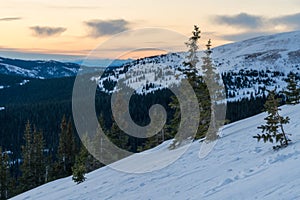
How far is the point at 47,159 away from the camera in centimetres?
5419

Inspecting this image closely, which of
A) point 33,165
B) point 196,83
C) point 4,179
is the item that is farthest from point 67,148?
point 196,83

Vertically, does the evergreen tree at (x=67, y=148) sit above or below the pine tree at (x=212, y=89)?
below

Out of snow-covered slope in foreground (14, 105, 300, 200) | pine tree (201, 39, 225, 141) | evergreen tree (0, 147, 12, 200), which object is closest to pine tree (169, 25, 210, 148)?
pine tree (201, 39, 225, 141)

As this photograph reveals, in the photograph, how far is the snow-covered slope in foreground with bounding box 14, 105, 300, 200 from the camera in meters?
8.58

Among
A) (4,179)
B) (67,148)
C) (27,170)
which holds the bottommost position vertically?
(4,179)

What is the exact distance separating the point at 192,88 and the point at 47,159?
3831cm

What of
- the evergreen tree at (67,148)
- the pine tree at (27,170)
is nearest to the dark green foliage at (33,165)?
the pine tree at (27,170)

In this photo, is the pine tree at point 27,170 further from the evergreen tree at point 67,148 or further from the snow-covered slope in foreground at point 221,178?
the snow-covered slope in foreground at point 221,178

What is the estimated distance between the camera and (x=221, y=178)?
10.8 meters

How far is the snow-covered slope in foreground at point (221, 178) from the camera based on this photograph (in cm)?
858

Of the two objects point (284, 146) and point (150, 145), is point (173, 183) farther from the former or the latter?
point (150, 145)

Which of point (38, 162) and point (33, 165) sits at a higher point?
point (38, 162)

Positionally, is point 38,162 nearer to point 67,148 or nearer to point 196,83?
point 67,148

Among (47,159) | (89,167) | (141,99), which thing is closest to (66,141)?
(47,159)
